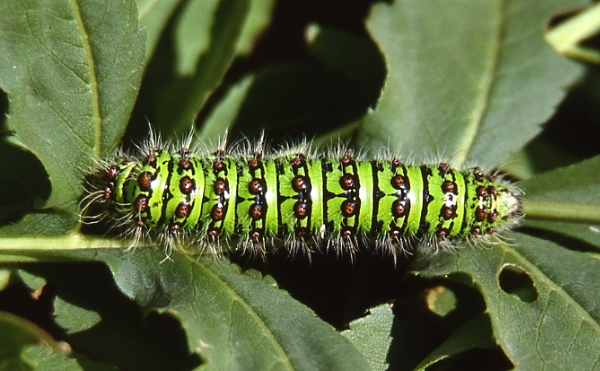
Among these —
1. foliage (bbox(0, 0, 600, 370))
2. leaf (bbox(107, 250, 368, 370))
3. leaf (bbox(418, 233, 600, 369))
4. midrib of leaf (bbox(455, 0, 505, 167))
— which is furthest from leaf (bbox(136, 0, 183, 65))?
leaf (bbox(418, 233, 600, 369))

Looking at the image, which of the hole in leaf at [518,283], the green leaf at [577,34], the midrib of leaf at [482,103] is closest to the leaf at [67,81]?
the midrib of leaf at [482,103]

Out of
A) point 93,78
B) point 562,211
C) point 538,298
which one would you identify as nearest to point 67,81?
point 93,78

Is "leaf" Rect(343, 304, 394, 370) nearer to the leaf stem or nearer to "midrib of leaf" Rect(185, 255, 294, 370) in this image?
"midrib of leaf" Rect(185, 255, 294, 370)

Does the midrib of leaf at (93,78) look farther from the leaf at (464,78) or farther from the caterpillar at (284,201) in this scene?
the leaf at (464,78)

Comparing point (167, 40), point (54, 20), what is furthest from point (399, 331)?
point (167, 40)

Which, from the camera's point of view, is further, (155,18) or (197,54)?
(197,54)

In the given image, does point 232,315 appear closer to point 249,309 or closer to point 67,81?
point 249,309
